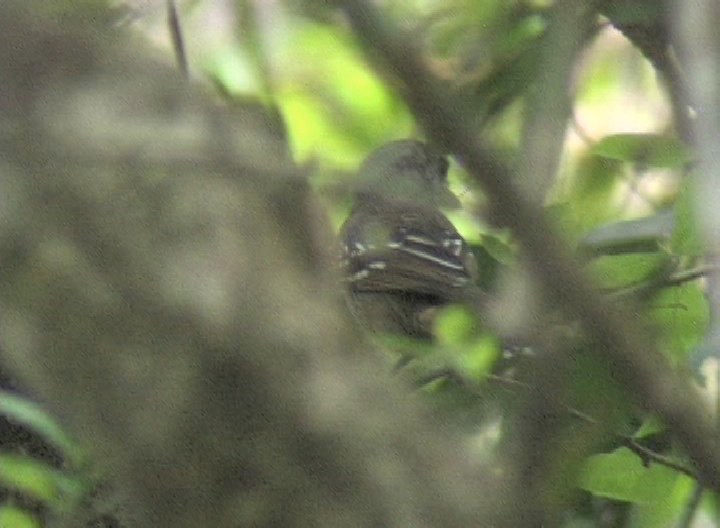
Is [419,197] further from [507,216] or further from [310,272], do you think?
[507,216]

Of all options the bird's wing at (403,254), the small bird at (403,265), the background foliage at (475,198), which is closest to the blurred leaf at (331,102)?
the background foliage at (475,198)

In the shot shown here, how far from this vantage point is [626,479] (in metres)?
1.72

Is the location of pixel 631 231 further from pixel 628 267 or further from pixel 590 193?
pixel 590 193

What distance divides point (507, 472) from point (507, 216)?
0.19 m

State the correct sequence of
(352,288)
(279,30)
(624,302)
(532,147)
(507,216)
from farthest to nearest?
(352,288) < (279,30) < (624,302) < (532,147) < (507,216)

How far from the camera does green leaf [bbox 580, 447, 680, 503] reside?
5.61 ft

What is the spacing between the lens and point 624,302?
115cm

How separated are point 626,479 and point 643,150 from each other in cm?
44

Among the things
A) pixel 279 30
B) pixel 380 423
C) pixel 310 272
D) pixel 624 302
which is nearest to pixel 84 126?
pixel 310 272

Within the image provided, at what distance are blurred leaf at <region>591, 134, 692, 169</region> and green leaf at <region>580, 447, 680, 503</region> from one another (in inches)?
15.5

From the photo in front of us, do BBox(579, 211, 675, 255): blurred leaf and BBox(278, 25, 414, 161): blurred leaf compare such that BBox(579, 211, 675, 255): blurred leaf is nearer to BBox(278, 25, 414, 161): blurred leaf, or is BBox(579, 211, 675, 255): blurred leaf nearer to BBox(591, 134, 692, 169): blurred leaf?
BBox(591, 134, 692, 169): blurred leaf

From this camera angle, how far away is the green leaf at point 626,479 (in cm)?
171

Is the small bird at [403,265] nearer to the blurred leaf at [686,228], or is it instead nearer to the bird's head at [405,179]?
the bird's head at [405,179]

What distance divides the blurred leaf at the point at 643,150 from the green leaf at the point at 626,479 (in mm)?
393
